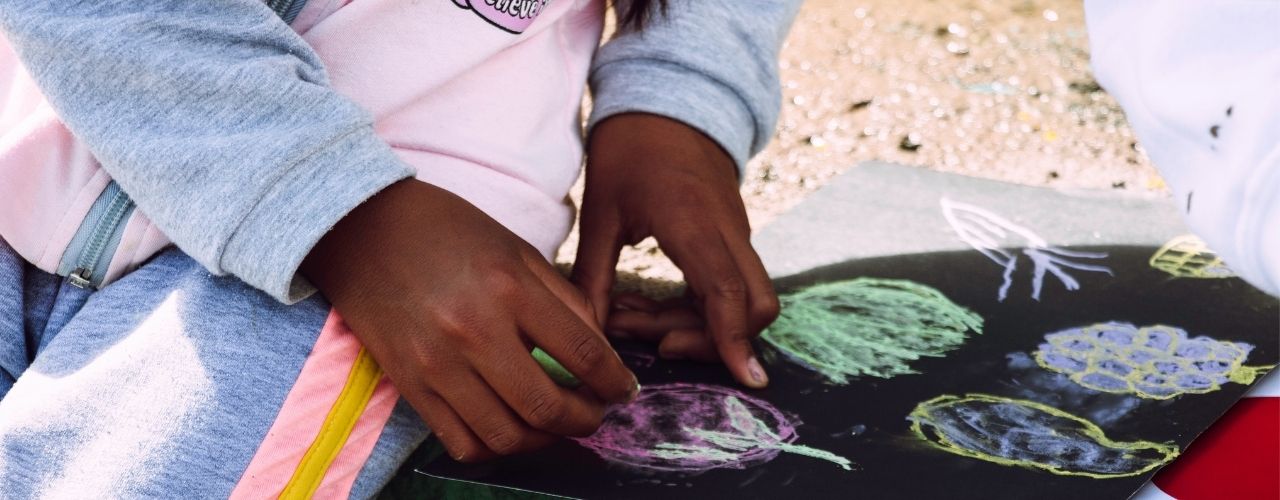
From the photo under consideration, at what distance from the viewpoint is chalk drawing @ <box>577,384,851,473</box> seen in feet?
2.82

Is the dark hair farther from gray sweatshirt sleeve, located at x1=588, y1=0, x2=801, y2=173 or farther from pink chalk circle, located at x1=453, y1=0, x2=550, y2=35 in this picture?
pink chalk circle, located at x1=453, y1=0, x2=550, y2=35

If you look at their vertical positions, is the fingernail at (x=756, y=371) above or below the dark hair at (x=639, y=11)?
below

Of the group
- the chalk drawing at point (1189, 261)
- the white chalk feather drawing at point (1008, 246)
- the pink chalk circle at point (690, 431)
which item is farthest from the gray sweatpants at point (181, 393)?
the chalk drawing at point (1189, 261)

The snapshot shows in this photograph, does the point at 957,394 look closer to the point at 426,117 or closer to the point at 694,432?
the point at 694,432

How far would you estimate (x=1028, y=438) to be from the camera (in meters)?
0.87

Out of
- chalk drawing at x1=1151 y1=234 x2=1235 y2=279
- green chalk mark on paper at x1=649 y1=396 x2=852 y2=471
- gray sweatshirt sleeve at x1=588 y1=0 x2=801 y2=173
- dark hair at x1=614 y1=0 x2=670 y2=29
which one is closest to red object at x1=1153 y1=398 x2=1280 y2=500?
green chalk mark on paper at x1=649 y1=396 x2=852 y2=471

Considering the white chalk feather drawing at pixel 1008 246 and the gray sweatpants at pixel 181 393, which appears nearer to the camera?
the gray sweatpants at pixel 181 393

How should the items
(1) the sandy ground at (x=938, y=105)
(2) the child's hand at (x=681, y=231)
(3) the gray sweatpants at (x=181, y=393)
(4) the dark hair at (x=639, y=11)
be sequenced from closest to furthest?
(3) the gray sweatpants at (x=181, y=393) < (2) the child's hand at (x=681, y=231) < (4) the dark hair at (x=639, y=11) < (1) the sandy ground at (x=938, y=105)

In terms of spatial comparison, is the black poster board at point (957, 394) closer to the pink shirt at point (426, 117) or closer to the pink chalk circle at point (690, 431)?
the pink chalk circle at point (690, 431)

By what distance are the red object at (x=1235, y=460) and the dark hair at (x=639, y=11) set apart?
536 mm

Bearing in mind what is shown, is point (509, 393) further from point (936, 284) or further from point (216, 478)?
point (936, 284)

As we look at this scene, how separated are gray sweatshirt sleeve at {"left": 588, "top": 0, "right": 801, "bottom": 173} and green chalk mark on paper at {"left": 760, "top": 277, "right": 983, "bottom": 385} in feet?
0.48

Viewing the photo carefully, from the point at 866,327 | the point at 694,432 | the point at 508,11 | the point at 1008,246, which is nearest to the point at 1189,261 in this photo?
the point at 1008,246

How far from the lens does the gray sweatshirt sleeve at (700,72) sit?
1.04 metres
